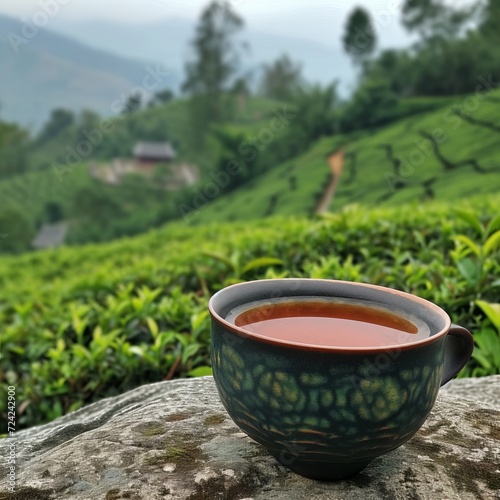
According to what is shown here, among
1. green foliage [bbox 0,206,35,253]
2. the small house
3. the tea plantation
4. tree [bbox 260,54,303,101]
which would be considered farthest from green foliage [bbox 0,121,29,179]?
the tea plantation

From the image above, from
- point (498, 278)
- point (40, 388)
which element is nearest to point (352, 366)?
point (498, 278)

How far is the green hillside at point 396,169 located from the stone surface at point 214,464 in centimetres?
1421

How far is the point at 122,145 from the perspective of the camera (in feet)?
126

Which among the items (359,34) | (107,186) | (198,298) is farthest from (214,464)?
(107,186)

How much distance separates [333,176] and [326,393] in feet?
73.9

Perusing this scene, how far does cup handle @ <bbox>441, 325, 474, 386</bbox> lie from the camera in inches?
39.5

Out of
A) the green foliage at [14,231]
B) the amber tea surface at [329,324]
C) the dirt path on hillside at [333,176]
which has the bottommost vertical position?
the green foliage at [14,231]

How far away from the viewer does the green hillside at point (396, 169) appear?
1708 centimetres

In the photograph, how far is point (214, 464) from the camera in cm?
97

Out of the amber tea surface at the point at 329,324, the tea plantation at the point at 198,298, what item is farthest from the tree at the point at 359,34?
the amber tea surface at the point at 329,324

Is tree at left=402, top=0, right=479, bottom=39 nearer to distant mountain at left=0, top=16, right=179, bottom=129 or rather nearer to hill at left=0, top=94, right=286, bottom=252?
hill at left=0, top=94, right=286, bottom=252

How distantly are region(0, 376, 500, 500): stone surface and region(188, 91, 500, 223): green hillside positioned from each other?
14212 millimetres

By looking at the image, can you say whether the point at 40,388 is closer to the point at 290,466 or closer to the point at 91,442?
the point at 91,442

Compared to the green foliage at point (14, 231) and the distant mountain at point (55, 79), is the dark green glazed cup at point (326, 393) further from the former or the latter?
the distant mountain at point (55, 79)
